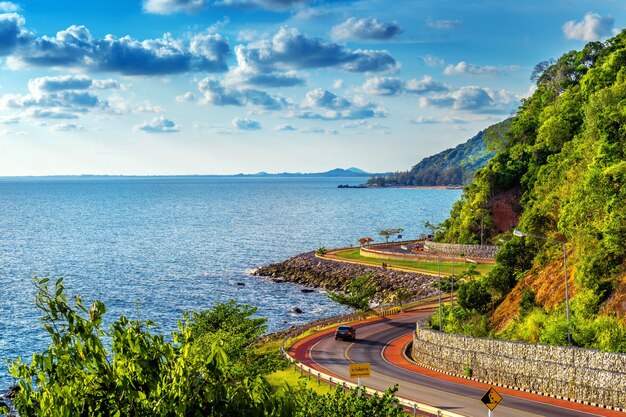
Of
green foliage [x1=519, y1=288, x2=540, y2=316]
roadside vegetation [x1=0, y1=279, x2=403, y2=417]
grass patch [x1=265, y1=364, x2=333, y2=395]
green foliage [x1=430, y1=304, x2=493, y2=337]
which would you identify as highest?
roadside vegetation [x1=0, y1=279, x2=403, y2=417]

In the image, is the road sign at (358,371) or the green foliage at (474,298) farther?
the green foliage at (474,298)

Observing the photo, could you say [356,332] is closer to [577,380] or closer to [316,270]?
[577,380]

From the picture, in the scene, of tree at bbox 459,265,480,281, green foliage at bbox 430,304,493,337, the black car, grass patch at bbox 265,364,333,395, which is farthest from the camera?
tree at bbox 459,265,480,281

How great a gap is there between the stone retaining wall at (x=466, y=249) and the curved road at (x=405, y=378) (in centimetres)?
3627

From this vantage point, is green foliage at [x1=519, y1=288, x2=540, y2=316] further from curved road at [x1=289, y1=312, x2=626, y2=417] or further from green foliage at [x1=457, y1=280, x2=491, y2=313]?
curved road at [x1=289, y1=312, x2=626, y2=417]

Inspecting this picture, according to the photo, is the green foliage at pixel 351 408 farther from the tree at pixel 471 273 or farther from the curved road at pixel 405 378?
the tree at pixel 471 273

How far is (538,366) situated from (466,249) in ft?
222

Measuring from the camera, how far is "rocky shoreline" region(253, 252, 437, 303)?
325ft

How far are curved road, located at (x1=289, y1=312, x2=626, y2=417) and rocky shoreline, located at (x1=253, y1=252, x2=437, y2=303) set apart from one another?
83.7ft

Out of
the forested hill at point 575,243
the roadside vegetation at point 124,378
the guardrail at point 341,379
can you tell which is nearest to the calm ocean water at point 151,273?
the guardrail at point 341,379

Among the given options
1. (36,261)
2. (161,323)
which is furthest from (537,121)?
(36,261)

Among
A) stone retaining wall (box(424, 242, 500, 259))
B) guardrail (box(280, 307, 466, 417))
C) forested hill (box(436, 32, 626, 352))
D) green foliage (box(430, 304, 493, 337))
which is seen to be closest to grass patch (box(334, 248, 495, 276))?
stone retaining wall (box(424, 242, 500, 259))

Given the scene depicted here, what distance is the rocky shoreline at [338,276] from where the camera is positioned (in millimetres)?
99100

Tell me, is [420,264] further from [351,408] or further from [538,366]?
[351,408]
